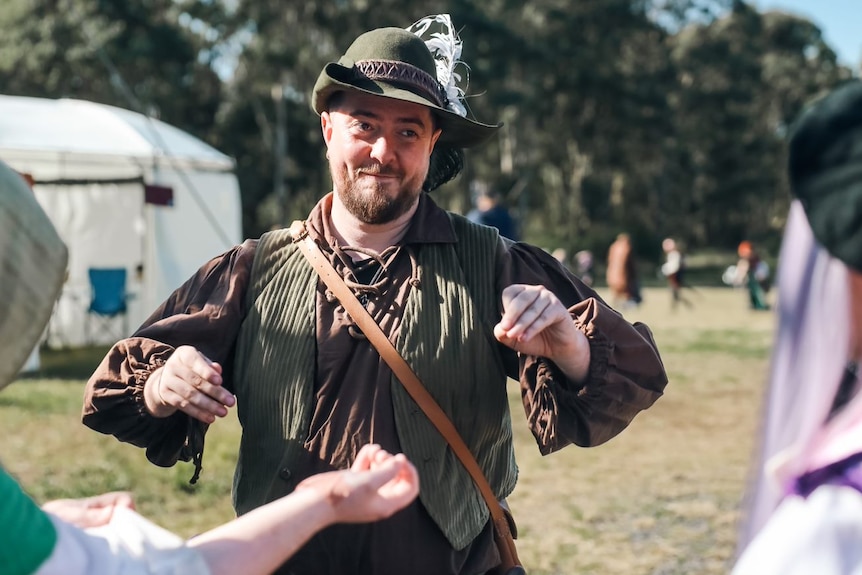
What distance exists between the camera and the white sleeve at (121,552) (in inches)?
53.1

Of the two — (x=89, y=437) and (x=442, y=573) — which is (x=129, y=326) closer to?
(x=89, y=437)

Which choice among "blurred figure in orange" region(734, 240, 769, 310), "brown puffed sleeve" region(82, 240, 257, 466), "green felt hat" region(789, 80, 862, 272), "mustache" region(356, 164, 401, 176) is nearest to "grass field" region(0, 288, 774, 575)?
"mustache" region(356, 164, 401, 176)

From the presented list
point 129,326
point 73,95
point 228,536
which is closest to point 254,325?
point 228,536

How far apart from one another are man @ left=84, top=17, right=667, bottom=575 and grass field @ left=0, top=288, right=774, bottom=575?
1896 mm

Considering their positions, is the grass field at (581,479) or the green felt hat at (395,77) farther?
the grass field at (581,479)

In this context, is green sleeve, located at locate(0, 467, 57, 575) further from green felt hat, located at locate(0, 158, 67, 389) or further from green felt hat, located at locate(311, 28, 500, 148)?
green felt hat, located at locate(311, 28, 500, 148)

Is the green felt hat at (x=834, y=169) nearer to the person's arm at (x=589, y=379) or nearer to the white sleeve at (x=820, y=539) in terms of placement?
the white sleeve at (x=820, y=539)

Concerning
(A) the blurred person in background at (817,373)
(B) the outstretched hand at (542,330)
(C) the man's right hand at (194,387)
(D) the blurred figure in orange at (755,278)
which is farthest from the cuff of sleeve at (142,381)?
(D) the blurred figure in orange at (755,278)

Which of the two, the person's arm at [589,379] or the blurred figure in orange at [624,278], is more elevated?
the person's arm at [589,379]

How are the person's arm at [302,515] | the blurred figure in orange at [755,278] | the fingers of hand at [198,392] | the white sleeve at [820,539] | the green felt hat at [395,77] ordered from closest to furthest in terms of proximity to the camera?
the white sleeve at [820,539]
the person's arm at [302,515]
the fingers of hand at [198,392]
the green felt hat at [395,77]
the blurred figure in orange at [755,278]

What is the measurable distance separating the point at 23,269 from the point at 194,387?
73cm

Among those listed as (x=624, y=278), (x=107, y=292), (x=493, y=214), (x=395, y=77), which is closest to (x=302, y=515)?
(x=395, y=77)

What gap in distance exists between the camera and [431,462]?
89.0 inches

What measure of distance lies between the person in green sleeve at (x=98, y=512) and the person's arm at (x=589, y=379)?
0.70 m
